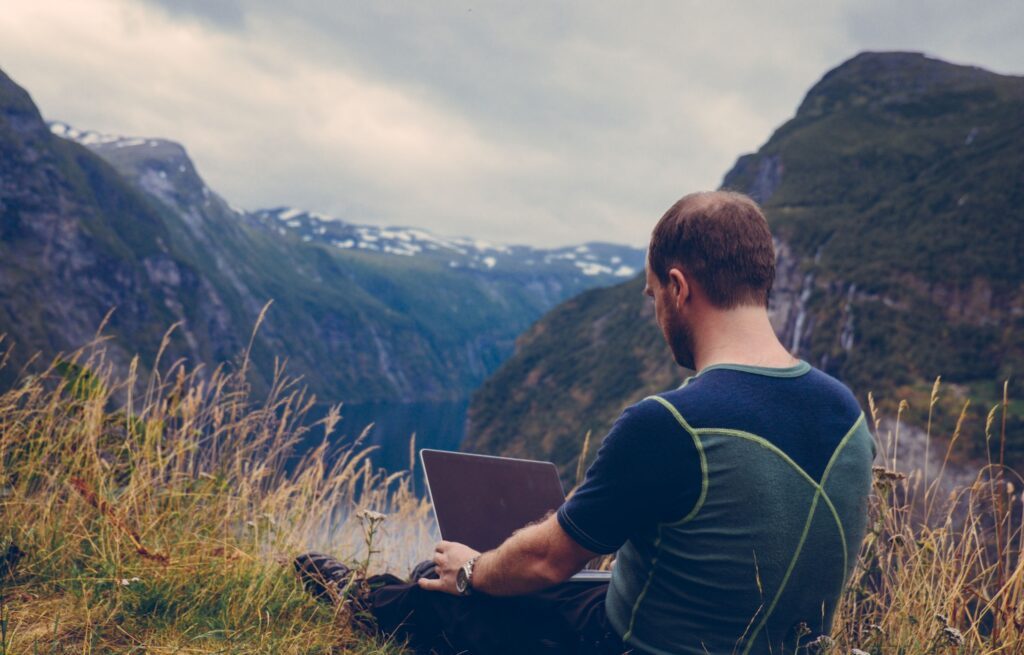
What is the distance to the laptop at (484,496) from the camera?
281 centimetres

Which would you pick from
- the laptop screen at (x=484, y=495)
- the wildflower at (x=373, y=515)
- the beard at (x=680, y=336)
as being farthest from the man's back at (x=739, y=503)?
the wildflower at (x=373, y=515)

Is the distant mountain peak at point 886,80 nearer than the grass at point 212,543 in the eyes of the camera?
No

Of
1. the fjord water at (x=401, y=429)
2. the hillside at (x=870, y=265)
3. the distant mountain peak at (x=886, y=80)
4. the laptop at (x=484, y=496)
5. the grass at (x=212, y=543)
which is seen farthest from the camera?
the distant mountain peak at (x=886, y=80)

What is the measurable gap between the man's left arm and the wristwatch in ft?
0.06

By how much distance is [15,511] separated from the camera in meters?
3.41

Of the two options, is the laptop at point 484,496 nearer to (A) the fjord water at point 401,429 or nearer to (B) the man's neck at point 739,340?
(B) the man's neck at point 739,340

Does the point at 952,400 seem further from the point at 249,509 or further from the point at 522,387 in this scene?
the point at 522,387

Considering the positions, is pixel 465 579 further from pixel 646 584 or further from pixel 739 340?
pixel 739 340

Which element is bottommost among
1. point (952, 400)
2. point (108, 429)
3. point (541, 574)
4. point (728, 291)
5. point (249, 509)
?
point (952, 400)

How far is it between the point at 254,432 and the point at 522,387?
12579 cm

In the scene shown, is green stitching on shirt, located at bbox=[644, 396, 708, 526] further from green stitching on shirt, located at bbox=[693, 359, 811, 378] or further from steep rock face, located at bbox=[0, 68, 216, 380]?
steep rock face, located at bbox=[0, 68, 216, 380]

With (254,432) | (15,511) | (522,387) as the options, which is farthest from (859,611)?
(522,387)

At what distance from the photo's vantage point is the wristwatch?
2.45 metres

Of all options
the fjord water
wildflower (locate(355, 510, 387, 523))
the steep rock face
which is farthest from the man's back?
the steep rock face
